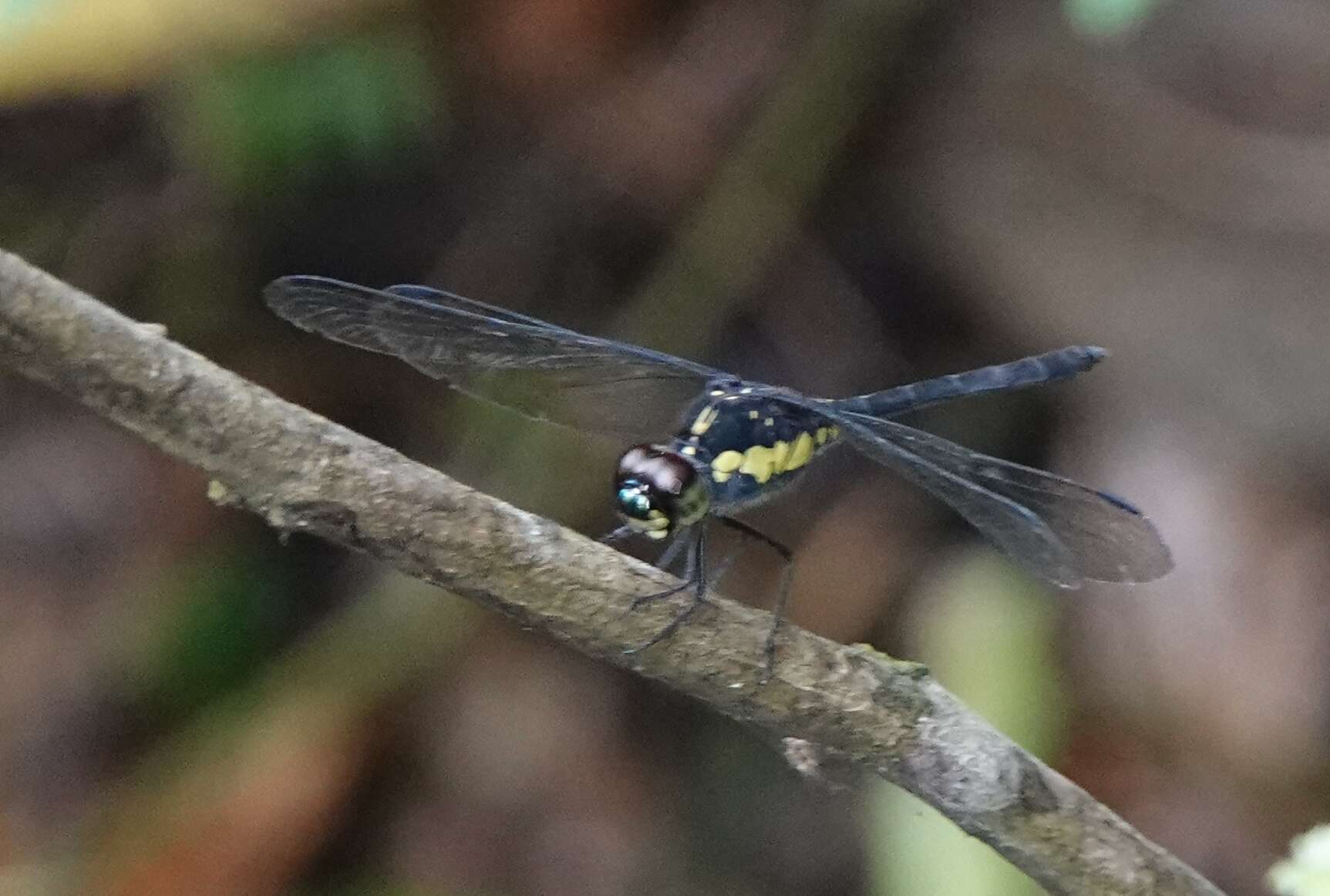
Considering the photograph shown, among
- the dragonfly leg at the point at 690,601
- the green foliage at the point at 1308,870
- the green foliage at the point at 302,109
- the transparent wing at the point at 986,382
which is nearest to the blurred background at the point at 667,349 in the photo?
the green foliage at the point at 302,109

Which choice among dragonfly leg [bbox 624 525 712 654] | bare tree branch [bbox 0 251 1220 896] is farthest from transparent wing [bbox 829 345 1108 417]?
bare tree branch [bbox 0 251 1220 896]

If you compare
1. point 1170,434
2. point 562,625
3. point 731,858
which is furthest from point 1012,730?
point 562,625

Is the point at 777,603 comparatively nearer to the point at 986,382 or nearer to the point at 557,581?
the point at 557,581

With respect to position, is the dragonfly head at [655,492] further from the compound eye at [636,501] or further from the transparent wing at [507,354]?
the transparent wing at [507,354]

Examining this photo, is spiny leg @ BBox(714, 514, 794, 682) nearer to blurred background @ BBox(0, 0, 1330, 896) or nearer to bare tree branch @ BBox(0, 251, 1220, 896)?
bare tree branch @ BBox(0, 251, 1220, 896)

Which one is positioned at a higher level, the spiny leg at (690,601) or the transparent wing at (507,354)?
the transparent wing at (507,354)

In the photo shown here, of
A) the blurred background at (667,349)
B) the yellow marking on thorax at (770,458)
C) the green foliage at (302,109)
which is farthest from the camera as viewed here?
the green foliage at (302,109)

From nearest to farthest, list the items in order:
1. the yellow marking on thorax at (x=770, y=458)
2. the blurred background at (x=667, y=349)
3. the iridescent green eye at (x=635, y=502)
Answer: the iridescent green eye at (x=635, y=502)
the yellow marking on thorax at (x=770, y=458)
the blurred background at (x=667, y=349)

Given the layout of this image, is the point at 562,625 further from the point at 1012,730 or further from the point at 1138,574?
the point at 1012,730
